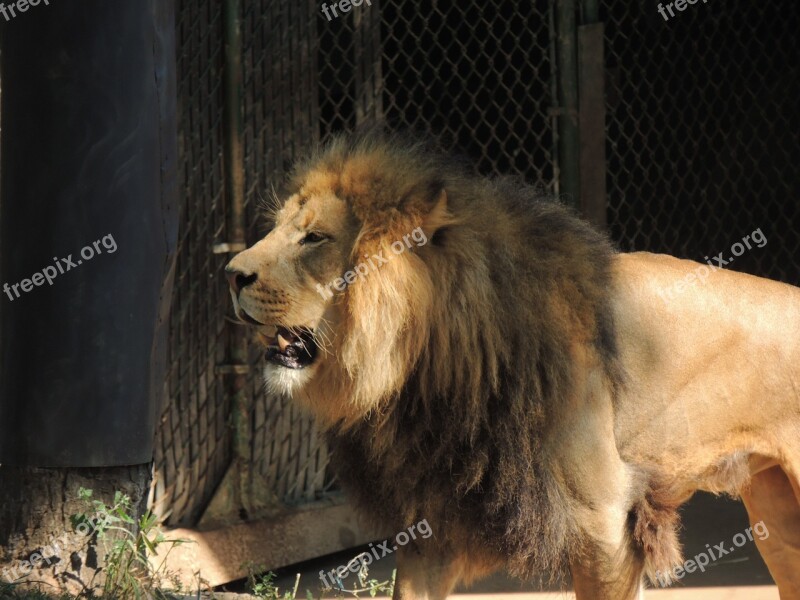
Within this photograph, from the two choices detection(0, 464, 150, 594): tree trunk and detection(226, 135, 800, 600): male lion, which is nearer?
detection(226, 135, 800, 600): male lion

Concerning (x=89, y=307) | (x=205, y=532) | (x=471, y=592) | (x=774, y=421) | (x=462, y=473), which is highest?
(x=89, y=307)

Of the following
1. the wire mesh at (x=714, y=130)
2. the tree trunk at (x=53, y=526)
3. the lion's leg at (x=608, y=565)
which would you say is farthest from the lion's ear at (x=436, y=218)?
the wire mesh at (x=714, y=130)

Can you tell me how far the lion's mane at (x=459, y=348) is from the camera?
8.97 feet

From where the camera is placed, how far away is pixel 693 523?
213 inches

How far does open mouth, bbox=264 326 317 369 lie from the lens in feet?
9.06

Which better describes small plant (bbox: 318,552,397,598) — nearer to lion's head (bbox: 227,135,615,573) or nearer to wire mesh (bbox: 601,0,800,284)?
lion's head (bbox: 227,135,615,573)

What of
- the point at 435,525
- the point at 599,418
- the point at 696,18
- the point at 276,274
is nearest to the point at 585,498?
the point at 599,418

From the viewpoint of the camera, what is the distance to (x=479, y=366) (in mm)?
2787

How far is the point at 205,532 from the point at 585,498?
1.97 metres

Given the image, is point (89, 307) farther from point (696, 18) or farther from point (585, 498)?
point (696, 18)

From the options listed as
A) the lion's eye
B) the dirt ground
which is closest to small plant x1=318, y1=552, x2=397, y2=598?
the dirt ground

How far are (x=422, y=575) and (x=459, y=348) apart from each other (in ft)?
2.34

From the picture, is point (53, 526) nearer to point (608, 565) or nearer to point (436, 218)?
point (436, 218)

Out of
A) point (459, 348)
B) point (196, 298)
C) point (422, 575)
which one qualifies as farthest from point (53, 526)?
point (196, 298)
